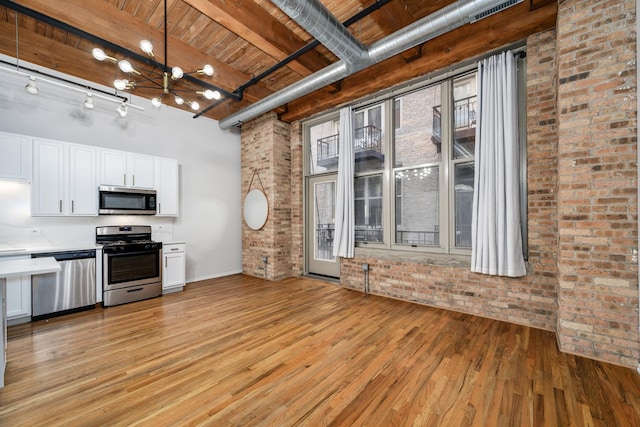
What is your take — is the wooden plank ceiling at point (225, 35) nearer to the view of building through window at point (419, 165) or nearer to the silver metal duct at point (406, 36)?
the silver metal duct at point (406, 36)

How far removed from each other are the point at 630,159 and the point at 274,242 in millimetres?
4909

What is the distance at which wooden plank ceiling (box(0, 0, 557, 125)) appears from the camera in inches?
112

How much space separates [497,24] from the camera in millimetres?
2924

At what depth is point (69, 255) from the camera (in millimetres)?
3529

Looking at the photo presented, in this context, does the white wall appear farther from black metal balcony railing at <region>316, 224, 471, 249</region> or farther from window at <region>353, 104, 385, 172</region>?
window at <region>353, 104, 385, 172</region>

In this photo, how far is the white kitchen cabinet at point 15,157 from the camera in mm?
3273

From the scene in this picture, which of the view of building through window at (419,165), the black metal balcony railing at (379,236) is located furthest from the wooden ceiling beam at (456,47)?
the black metal balcony railing at (379,236)

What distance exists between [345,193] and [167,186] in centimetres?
324

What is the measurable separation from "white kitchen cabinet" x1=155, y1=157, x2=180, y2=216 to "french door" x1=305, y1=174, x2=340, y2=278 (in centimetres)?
254

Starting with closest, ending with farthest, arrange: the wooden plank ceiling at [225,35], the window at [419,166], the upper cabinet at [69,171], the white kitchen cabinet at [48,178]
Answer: the wooden plank ceiling at [225,35], the upper cabinet at [69,171], the white kitchen cabinet at [48,178], the window at [419,166]

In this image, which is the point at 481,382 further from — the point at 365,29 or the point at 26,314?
the point at 26,314

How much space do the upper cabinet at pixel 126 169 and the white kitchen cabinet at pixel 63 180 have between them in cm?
13

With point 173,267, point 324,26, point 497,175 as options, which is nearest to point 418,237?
point 497,175

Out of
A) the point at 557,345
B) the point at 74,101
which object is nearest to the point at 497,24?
the point at 557,345
